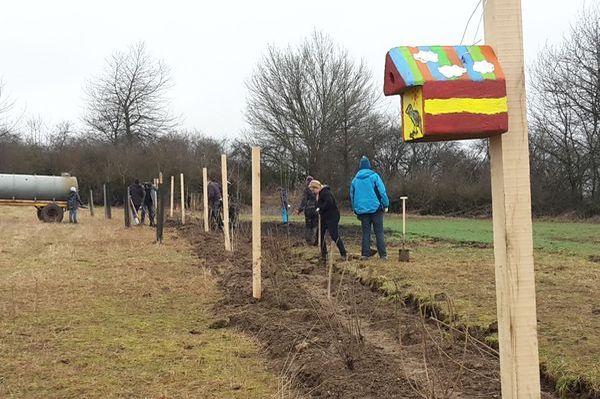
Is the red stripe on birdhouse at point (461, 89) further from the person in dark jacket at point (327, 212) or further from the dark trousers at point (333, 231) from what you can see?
the person in dark jacket at point (327, 212)

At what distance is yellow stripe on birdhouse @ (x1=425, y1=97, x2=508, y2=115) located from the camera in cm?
242

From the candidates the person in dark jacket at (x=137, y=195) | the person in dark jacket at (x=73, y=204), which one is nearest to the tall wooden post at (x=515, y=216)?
the person in dark jacket at (x=137, y=195)

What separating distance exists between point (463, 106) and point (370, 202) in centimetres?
886

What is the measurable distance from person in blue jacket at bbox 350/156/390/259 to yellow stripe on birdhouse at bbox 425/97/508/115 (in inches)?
343

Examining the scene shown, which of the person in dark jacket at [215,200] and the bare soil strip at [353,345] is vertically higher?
the person in dark jacket at [215,200]

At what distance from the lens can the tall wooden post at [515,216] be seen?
254cm

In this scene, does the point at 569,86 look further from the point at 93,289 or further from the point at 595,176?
the point at 93,289

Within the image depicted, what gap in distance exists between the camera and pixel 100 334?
6.16m

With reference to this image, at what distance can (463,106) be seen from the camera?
242 centimetres

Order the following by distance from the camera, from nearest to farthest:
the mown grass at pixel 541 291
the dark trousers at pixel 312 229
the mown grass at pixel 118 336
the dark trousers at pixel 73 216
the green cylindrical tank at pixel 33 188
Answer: the mown grass at pixel 118 336 → the mown grass at pixel 541 291 → the dark trousers at pixel 312 229 → the dark trousers at pixel 73 216 → the green cylindrical tank at pixel 33 188

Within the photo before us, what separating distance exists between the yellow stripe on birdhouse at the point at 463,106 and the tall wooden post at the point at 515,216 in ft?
0.39

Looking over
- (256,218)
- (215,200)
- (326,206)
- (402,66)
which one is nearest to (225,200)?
(326,206)

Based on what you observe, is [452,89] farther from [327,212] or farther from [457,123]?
[327,212]

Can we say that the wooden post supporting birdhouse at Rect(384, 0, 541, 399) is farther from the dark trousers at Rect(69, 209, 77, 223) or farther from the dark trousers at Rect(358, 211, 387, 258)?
the dark trousers at Rect(69, 209, 77, 223)
